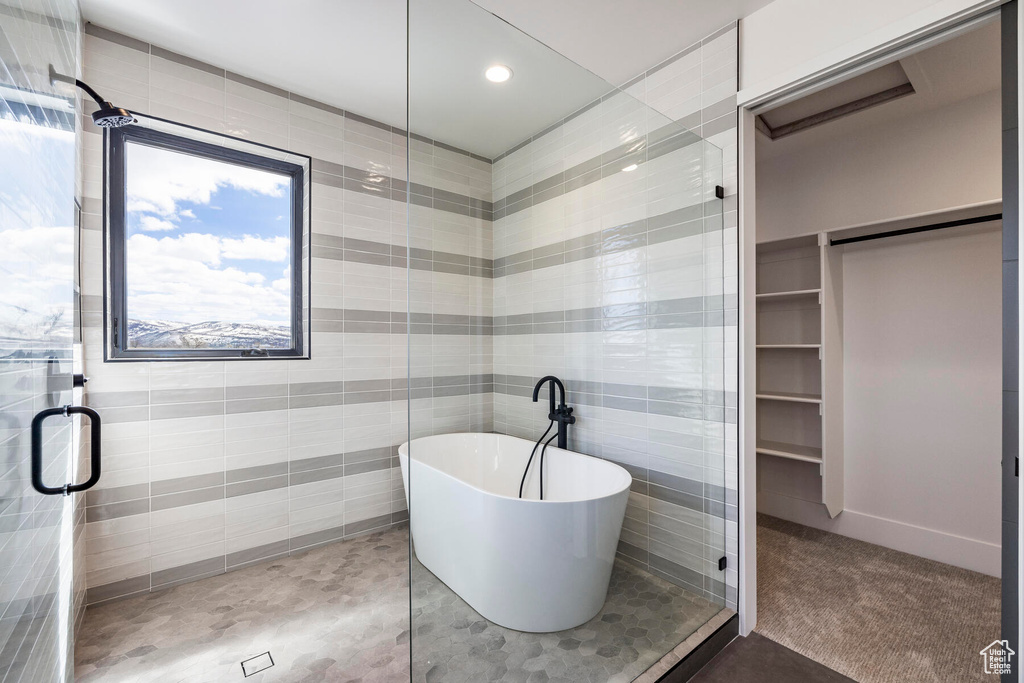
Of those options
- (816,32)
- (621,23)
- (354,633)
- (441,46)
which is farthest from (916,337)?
(354,633)

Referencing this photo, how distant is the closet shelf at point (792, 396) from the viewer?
2.94 metres

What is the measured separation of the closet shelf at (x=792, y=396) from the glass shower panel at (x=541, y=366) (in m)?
1.45

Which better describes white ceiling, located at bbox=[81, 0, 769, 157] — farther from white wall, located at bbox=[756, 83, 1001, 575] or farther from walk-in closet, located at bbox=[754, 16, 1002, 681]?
white wall, located at bbox=[756, 83, 1001, 575]

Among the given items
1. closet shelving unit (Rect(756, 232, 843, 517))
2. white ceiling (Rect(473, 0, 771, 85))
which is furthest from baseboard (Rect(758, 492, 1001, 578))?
white ceiling (Rect(473, 0, 771, 85))

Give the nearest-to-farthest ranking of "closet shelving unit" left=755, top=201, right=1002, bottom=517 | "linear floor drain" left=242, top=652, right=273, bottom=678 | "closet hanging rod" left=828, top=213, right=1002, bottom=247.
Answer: "linear floor drain" left=242, top=652, right=273, bottom=678 → "closet hanging rod" left=828, top=213, right=1002, bottom=247 → "closet shelving unit" left=755, top=201, right=1002, bottom=517

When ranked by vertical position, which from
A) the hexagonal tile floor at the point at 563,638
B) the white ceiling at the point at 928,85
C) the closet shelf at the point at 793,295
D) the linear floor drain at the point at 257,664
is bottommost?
the linear floor drain at the point at 257,664

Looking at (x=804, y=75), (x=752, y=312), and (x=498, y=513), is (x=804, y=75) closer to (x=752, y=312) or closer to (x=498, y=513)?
(x=752, y=312)

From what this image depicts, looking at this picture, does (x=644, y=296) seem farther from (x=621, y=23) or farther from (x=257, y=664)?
(x=257, y=664)

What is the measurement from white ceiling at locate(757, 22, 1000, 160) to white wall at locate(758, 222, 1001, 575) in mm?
729

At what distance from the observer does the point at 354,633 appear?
1938 mm

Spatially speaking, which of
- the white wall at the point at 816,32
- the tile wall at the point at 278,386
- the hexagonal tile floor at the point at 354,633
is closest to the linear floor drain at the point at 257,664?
the hexagonal tile floor at the point at 354,633

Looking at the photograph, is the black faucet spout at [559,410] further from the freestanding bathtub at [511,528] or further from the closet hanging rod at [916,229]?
the closet hanging rod at [916,229]

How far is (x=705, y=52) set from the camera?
212 centimetres

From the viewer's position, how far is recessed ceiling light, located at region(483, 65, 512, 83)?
1368 millimetres
